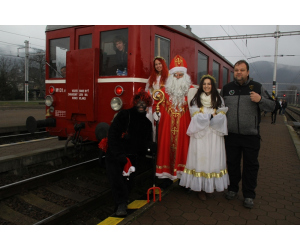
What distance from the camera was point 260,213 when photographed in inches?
132

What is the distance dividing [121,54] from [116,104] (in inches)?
38.8

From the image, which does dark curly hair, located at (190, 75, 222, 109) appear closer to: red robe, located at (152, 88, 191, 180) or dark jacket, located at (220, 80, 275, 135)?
A: dark jacket, located at (220, 80, 275, 135)

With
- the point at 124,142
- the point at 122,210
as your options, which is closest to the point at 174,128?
the point at 124,142

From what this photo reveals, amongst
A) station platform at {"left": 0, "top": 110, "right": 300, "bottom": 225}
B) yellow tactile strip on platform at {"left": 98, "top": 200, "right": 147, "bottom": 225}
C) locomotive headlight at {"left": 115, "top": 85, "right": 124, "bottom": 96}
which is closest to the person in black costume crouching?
yellow tactile strip on platform at {"left": 98, "top": 200, "right": 147, "bottom": 225}

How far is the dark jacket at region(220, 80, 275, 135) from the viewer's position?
3.49m

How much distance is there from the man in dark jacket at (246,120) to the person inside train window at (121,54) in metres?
2.02

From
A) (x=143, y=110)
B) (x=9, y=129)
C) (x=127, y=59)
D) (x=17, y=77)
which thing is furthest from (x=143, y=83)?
(x=17, y=77)

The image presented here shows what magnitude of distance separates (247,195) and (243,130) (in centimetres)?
96

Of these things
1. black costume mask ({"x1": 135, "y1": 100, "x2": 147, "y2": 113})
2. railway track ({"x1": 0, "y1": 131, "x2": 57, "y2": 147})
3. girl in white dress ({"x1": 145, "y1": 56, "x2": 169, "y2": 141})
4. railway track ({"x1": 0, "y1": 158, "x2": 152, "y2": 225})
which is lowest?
railway track ({"x1": 0, "y1": 158, "x2": 152, "y2": 225})

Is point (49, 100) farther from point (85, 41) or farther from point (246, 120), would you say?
point (246, 120)

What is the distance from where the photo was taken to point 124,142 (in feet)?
11.2

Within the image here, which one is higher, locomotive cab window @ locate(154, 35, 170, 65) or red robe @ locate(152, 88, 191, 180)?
locomotive cab window @ locate(154, 35, 170, 65)

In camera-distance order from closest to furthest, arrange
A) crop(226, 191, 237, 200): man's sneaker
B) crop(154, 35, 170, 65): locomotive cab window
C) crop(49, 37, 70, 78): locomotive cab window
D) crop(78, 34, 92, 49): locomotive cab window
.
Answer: crop(226, 191, 237, 200): man's sneaker
crop(154, 35, 170, 65): locomotive cab window
crop(78, 34, 92, 49): locomotive cab window
crop(49, 37, 70, 78): locomotive cab window

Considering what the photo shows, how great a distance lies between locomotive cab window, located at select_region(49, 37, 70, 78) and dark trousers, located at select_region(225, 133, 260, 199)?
3.88m
